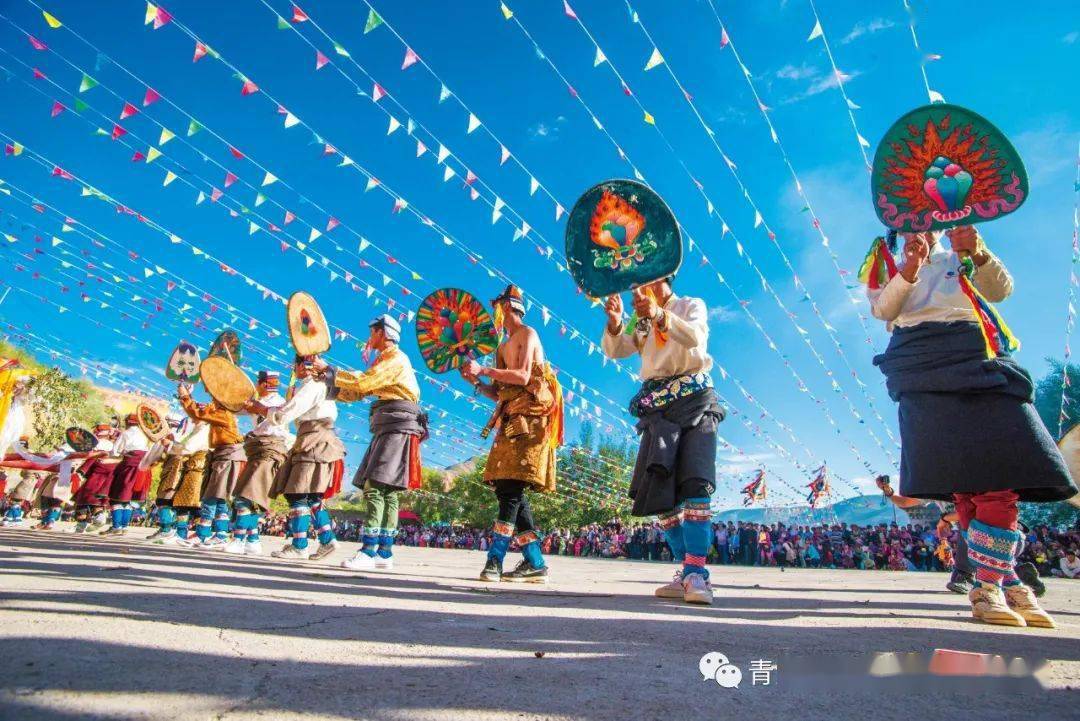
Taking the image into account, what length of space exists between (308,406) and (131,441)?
5.19m

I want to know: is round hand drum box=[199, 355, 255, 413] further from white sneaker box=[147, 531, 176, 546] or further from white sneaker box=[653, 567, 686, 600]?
white sneaker box=[653, 567, 686, 600]

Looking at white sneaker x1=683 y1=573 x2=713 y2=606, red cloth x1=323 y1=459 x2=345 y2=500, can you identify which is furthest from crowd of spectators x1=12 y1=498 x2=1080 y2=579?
white sneaker x1=683 y1=573 x2=713 y2=606

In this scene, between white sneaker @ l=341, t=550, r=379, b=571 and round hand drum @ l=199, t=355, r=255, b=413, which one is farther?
round hand drum @ l=199, t=355, r=255, b=413

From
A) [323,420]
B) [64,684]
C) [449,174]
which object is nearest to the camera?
[64,684]

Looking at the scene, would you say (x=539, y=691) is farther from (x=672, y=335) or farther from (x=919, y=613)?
(x=919, y=613)

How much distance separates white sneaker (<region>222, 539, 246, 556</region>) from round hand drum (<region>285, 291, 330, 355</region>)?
2.38 metres

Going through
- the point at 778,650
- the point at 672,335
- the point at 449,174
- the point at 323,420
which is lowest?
the point at 778,650

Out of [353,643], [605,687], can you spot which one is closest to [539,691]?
[605,687]

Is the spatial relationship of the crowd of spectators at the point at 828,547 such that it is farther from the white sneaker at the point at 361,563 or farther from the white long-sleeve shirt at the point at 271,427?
the white sneaker at the point at 361,563

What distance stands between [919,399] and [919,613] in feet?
4.19

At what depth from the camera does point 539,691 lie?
49.6 inches

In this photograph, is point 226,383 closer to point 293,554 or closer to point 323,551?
point 293,554

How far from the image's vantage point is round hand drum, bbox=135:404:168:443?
791 cm

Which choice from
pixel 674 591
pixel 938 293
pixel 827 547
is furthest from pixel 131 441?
pixel 827 547
